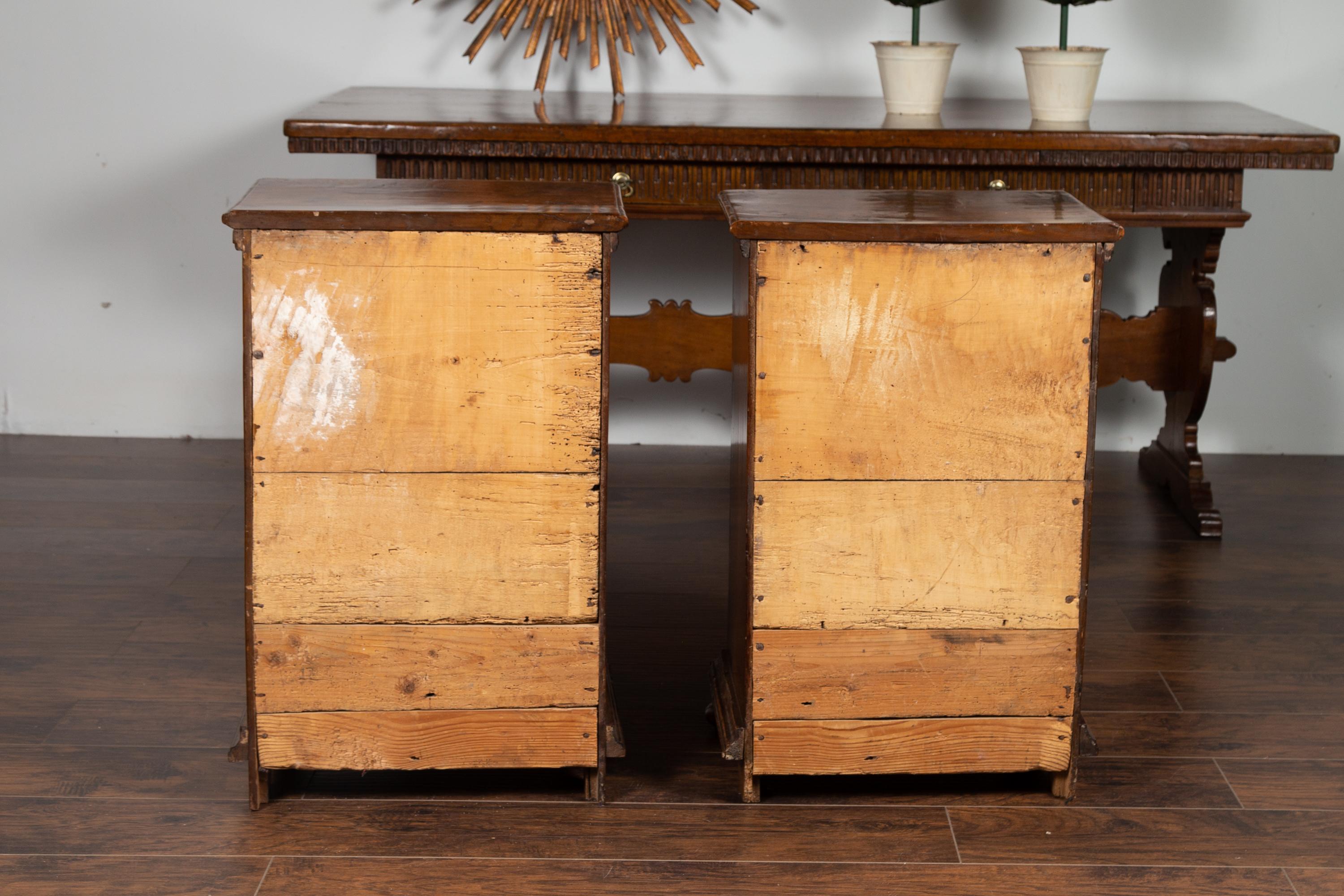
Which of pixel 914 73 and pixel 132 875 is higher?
pixel 914 73

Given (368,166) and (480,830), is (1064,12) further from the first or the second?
(480,830)

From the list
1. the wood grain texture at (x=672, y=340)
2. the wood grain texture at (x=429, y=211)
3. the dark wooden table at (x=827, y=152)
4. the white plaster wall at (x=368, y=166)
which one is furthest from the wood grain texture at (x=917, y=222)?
the white plaster wall at (x=368, y=166)

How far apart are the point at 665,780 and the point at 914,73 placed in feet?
4.74

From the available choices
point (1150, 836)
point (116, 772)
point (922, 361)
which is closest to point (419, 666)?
point (116, 772)

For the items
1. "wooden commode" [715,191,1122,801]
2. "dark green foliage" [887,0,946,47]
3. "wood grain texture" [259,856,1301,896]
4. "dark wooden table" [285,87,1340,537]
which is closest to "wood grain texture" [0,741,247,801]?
"wood grain texture" [259,856,1301,896]

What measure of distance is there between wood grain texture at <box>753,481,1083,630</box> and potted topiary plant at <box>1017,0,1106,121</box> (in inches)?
44.9

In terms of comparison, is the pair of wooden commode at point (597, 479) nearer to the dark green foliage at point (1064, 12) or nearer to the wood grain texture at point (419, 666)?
the wood grain texture at point (419, 666)

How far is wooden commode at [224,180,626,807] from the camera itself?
1679 mm

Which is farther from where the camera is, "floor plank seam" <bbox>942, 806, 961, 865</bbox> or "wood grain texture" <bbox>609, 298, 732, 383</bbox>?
"wood grain texture" <bbox>609, 298, 732, 383</bbox>

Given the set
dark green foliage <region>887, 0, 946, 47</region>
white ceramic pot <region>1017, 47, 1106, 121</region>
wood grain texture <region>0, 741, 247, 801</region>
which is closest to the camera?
wood grain texture <region>0, 741, 247, 801</region>

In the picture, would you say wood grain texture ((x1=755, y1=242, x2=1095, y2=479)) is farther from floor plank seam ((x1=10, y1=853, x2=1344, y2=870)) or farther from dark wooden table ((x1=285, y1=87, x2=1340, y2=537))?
dark wooden table ((x1=285, y1=87, x2=1340, y2=537))

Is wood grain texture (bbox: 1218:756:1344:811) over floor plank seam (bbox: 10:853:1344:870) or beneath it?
over

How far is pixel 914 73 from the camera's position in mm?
2725

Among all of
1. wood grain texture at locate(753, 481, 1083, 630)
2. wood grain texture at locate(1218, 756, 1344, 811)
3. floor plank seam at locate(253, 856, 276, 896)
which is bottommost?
floor plank seam at locate(253, 856, 276, 896)
